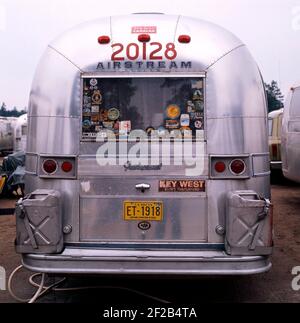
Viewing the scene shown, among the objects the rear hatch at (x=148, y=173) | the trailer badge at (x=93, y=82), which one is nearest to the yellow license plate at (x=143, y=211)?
the rear hatch at (x=148, y=173)

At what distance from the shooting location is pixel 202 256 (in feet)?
14.1

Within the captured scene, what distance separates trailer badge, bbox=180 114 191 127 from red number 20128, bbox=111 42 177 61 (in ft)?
1.78

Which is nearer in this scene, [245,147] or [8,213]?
[245,147]

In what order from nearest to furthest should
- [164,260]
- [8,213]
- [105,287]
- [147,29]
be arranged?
[164,260] < [147,29] < [105,287] < [8,213]

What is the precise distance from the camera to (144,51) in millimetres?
4531

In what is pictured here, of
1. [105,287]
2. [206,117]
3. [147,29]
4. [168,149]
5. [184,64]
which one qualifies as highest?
[147,29]

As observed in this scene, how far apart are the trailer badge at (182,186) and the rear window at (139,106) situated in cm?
45

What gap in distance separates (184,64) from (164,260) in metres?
1.78

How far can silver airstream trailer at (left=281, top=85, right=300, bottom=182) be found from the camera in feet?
30.5

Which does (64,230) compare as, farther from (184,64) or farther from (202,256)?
(184,64)

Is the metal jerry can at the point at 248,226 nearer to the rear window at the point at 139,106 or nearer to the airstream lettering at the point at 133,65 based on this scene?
the rear window at the point at 139,106

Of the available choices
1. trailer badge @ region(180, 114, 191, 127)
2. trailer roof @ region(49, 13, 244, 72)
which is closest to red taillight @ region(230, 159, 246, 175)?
trailer badge @ region(180, 114, 191, 127)

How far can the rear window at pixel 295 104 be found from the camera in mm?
9305

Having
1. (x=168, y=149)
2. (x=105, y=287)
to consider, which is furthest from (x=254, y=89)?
(x=105, y=287)
